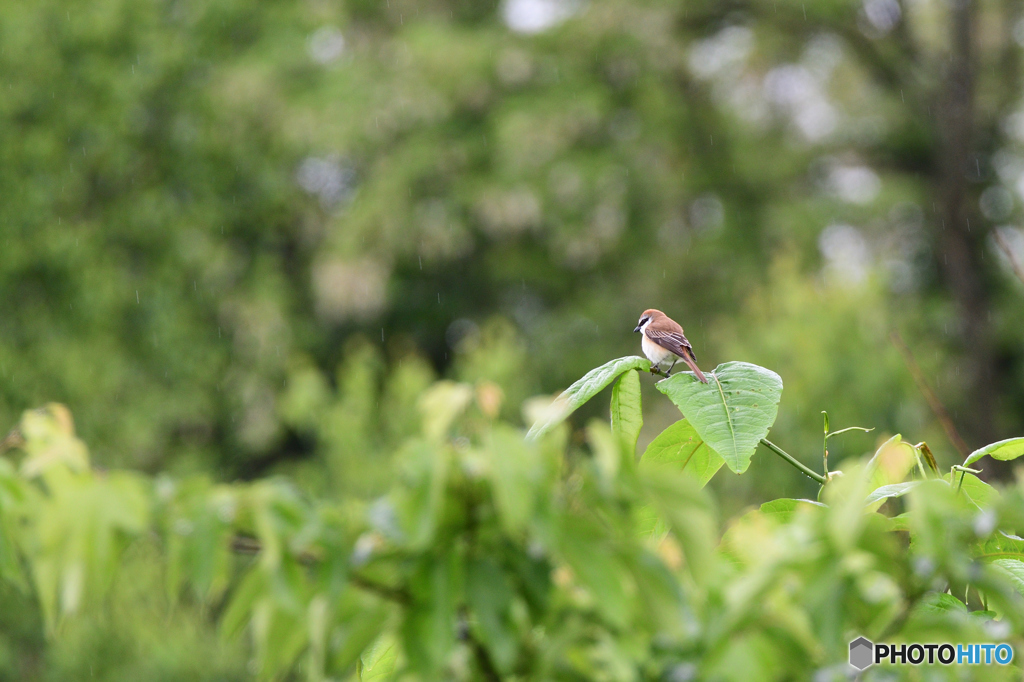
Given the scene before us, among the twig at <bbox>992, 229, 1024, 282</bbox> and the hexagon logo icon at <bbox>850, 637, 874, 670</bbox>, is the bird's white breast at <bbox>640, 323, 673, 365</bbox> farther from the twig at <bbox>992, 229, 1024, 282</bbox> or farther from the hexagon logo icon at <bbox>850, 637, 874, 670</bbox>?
the hexagon logo icon at <bbox>850, 637, 874, 670</bbox>

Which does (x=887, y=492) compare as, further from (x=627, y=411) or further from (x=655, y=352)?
(x=655, y=352)

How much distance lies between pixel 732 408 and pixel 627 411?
15cm

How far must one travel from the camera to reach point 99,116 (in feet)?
40.8

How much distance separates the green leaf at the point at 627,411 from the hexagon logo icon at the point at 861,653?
18.4 inches

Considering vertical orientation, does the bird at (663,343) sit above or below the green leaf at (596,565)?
below

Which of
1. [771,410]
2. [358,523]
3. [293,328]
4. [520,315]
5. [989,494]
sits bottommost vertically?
[520,315]

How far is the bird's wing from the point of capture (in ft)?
8.92

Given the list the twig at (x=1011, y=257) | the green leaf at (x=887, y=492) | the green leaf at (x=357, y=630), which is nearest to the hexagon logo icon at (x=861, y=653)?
the green leaf at (x=887, y=492)

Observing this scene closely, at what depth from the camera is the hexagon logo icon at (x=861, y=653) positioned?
88 cm

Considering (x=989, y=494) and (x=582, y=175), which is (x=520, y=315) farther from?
(x=989, y=494)

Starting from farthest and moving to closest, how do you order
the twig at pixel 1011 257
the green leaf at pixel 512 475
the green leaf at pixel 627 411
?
the twig at pixel 1011 257 → the green leaf at pixel 627 411 → the green leaf at pixel 512 475

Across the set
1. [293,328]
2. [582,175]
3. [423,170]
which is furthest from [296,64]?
[582,175]

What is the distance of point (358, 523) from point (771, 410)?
2.28 feet
